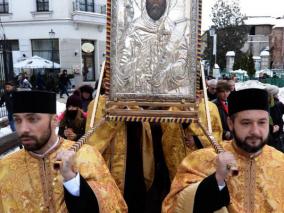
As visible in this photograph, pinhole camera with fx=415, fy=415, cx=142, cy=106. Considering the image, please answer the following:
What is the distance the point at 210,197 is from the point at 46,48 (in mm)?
25945

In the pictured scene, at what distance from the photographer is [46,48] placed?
2700 centimetres

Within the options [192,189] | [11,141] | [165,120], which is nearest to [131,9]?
[165,120]

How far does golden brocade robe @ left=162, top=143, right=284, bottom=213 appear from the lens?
97.7 inches

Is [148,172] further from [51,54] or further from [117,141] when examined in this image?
[51,54]

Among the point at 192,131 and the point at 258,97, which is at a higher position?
the point at 258,97

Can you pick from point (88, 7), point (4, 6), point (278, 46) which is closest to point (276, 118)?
point (88, 7)

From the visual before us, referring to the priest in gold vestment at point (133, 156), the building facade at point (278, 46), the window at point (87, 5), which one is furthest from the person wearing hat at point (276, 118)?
the building facade at point (278, 46)

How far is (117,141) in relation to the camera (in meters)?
3.98

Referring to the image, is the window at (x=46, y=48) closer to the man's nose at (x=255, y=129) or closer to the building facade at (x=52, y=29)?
the building facade at (x=52, y=29)

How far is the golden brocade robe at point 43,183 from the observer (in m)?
2.51

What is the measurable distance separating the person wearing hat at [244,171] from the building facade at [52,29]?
24354mm

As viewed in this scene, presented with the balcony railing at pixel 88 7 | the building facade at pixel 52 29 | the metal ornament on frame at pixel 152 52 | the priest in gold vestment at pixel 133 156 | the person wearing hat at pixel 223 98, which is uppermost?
the balcony railing at pixel 88 7

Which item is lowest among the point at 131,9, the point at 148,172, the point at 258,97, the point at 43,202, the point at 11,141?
the point at 11,141

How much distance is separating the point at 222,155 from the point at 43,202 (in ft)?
3.73
